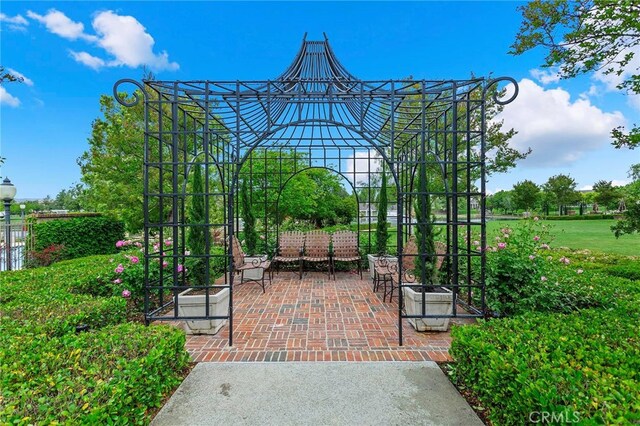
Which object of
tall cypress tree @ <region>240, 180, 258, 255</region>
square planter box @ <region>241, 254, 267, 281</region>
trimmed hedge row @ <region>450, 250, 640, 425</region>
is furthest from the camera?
tall cypress tree @ <region>240, 180, 258, 255</region>

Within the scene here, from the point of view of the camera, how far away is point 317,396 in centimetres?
257

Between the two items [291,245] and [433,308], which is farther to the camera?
[291,245]

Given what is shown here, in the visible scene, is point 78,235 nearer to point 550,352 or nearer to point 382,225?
point 382,225

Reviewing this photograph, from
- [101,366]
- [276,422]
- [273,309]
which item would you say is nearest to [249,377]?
[276,422]

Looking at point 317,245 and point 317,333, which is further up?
point 317,245

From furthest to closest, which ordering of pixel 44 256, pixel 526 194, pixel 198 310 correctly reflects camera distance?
pixel 526 194 → pixel 44 256 → pixel 198 310

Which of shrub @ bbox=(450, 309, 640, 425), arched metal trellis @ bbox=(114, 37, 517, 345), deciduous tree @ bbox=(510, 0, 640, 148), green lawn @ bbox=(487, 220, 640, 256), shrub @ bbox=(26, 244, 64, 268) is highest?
deciduous tree @ bbox=(510, 0, 640, 148)

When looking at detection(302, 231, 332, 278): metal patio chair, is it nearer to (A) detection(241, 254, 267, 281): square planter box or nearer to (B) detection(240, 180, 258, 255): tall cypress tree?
(A) detection(241, 254, 267, 281): square planter box

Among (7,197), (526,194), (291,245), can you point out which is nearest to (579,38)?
(291,245)

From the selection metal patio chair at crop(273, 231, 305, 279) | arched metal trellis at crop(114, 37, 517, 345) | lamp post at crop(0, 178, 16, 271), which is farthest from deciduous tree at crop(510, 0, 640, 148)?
lamp post at crop(0, 178, 16, 271)

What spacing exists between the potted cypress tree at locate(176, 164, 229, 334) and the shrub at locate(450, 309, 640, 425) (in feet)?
9.00

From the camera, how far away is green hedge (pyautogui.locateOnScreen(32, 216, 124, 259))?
9.34 metres

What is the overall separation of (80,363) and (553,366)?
3132 millimetres

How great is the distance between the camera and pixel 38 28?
8477mm
